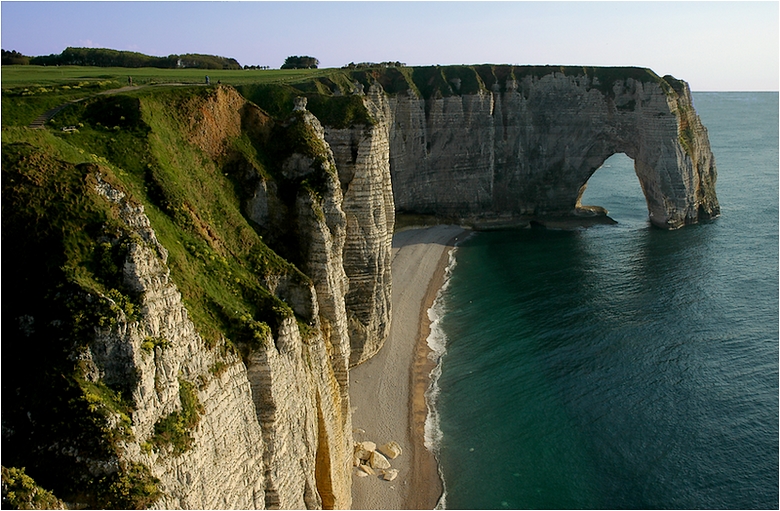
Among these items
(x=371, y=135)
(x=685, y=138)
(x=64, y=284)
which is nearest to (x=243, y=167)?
(x=371, y=135)

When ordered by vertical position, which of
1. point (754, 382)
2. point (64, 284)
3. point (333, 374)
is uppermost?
point (64, 284)

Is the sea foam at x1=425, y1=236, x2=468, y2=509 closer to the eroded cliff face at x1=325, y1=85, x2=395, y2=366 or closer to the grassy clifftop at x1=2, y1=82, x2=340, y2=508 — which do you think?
the eroded cliff face at x1=325, y1=85, x2=395, y2=366

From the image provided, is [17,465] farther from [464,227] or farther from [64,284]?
[464,227]

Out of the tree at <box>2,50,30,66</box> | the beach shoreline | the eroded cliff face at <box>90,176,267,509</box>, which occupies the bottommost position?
the beach shoreline

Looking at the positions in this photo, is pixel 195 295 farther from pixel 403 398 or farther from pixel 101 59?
pixel 101 59

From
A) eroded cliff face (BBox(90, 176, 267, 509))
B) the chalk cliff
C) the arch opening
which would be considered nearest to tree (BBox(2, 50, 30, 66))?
the chalk cliff

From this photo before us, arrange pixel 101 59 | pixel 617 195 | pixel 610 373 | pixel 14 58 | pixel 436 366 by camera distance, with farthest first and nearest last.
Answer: pixel 617 195 < pixel 101 59 < pixel 14 58 < pixel 436 366 < pixel 610 373

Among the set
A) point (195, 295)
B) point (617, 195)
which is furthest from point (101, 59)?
point (617, 195)
